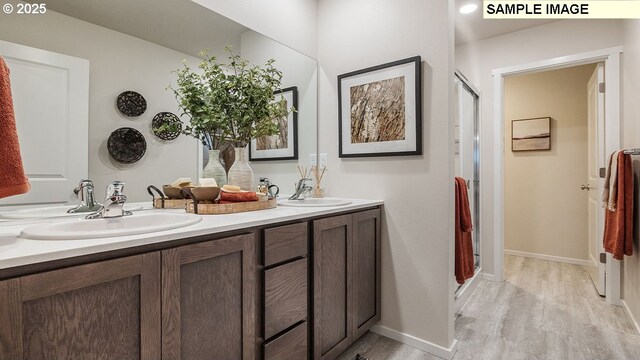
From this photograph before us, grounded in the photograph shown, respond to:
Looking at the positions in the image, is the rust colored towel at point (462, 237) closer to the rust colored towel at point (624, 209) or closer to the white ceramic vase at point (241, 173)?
the rust colored towel at point (624, 209)

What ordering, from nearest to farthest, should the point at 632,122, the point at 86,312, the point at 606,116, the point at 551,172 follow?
the point at 86,312, the point at 632,122, the point at 606,116, the point at 551,172

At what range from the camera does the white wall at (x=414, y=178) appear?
70.1 inches

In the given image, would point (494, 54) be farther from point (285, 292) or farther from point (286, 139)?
point (285, 292)

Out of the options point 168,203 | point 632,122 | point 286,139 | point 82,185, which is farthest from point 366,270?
point 632,122

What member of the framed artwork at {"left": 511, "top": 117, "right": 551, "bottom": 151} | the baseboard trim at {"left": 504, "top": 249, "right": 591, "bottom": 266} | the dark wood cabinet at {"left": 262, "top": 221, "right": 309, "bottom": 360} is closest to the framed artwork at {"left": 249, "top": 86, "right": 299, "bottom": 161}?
the dark wood cabinet at {"left": 262, "top": 221, "right": 309, "bottom": 360}

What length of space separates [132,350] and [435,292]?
1.55m

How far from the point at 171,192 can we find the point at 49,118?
21.1 inches

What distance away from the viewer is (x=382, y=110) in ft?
6.63

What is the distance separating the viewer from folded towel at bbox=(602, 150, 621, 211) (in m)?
2.22

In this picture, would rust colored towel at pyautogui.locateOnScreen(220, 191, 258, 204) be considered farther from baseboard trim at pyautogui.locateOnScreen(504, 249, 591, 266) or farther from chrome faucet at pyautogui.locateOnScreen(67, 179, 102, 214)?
baseboard trim at pyautogui.locateOnScreen(504, 249, 591, 266)

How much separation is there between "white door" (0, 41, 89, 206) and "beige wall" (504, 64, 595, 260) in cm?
408

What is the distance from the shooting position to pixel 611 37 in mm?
2537

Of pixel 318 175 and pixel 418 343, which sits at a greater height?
pixel 318 175

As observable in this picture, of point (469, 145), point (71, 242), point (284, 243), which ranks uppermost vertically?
point (469, 145)
